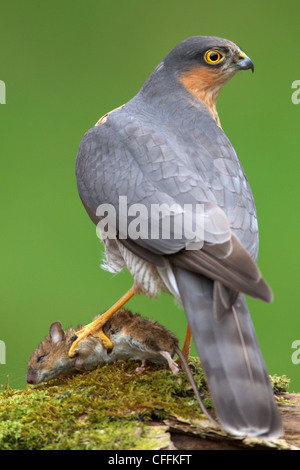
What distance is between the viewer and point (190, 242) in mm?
2600

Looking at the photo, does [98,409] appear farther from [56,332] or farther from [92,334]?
[56,332]

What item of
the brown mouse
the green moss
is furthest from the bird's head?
the green moss

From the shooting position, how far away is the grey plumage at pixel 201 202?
241 cm

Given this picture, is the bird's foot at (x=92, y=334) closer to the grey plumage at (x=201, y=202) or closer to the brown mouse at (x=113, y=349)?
the brown mouse at (x=113, y=349)

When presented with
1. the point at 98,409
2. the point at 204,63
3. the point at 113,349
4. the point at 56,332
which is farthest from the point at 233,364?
the point at 204,63

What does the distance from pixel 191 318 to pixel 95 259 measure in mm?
2836

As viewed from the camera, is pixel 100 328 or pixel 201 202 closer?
pixel 201 202

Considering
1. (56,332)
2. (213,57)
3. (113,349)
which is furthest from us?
(213,57)

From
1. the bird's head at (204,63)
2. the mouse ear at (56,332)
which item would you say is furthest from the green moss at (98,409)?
the bird's head at (204,63)

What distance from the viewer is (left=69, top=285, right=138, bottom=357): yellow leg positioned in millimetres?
3255

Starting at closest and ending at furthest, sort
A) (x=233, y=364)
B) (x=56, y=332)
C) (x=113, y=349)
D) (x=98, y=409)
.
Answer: (x=233, y=364), (x=98, y=409), (x=113, y=349), (x=56, y=332)

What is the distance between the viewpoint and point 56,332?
3441 mm

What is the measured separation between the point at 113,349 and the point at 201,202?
93 cm
